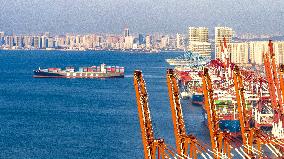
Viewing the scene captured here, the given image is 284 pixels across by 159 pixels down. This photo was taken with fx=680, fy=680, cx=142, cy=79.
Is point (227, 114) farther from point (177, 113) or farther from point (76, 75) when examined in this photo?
point (76, 75)

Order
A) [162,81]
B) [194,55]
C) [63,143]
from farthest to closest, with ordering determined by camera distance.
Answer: [194,55] < [162,81] < [63,143]

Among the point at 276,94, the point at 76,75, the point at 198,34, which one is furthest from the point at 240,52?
the point at 276,94

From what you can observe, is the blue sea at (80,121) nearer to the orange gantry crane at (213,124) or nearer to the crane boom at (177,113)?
the orange gantry crane at (213,124)

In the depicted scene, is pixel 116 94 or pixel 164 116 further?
pixel 116 94

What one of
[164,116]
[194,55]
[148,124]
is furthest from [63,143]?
[194,55]

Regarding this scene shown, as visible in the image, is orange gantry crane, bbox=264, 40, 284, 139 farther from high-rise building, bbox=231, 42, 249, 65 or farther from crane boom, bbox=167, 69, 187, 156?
high-rise building, bbox=231, 42, 249, 65

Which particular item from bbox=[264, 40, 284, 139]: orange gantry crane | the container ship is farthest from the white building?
bbox=[264, 40, 284, 139]: orange gantry crane

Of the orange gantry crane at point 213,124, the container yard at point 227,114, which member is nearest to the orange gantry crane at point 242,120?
the container yard at point 227,114

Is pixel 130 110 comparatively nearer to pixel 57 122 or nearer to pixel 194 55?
pixel 57 122
